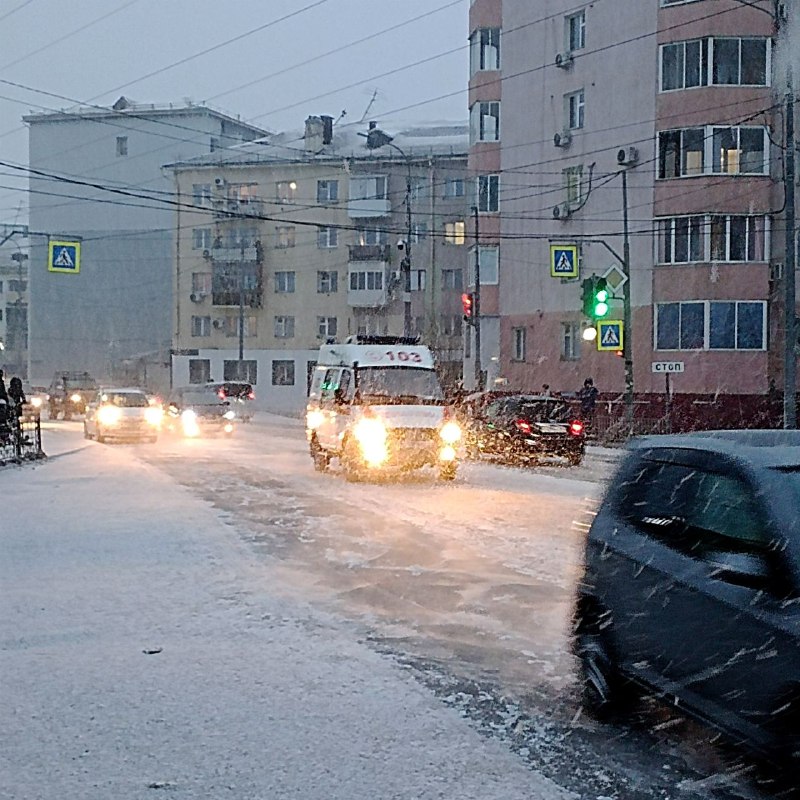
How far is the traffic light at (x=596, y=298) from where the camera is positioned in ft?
89.5

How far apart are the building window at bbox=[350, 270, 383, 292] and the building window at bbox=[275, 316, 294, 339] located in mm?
4505

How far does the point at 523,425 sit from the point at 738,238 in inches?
576

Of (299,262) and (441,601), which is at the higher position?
(299,262)

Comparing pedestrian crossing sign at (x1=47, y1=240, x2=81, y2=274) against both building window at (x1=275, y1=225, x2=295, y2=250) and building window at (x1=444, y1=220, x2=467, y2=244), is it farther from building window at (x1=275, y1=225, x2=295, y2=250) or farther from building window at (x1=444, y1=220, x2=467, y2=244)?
building window at (x1=275, y1=225, x2=295, y2=250)

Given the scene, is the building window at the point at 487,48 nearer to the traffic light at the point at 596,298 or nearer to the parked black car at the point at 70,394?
the parked black car at the point at 70,394

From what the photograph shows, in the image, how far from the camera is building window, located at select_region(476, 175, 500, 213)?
47125mm

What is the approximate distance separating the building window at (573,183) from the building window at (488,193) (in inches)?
191

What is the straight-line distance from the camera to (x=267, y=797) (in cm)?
513

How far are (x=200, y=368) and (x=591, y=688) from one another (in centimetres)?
6584

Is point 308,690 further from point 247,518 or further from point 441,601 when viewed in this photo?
point 247,518

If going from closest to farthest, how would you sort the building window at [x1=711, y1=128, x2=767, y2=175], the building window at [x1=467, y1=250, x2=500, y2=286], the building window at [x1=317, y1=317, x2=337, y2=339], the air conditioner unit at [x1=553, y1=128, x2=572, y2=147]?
the building window at [x1=711, y1=128, x2=767, y2=175] → the air conditioner unit at [x1=553, y1=128, x2=572, y2=147] → the building window at [x1=467, y1=250, x2=500, y2=286] → the building window at [x1=317, y1=317, x2=337, y2=339]

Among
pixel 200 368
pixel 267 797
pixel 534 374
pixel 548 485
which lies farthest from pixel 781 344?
pixel 200 368

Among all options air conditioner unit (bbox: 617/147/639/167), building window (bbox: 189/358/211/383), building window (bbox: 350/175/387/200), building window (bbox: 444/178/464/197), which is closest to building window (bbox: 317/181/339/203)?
building window (bbox: 350/175/387/200)

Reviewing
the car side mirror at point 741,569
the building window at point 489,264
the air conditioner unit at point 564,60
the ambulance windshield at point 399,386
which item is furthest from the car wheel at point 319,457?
the building window at point 489,264
